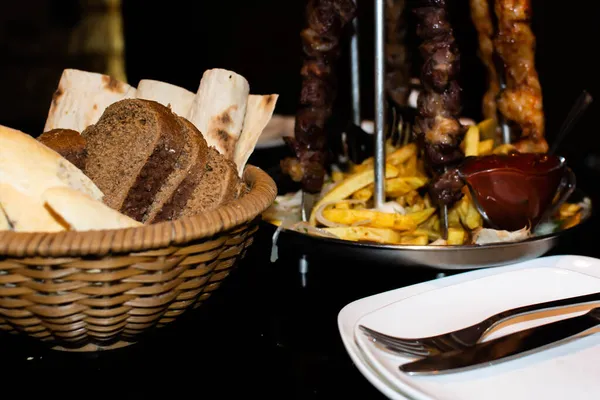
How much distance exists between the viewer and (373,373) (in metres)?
1.05

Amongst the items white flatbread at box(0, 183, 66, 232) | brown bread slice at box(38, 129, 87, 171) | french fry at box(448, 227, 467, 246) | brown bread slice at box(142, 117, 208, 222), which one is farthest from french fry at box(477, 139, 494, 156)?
white flatbread at box(0, 183, 66, 232)

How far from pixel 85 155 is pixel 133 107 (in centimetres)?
17

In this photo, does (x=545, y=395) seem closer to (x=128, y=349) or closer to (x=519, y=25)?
(x=128, y=349)

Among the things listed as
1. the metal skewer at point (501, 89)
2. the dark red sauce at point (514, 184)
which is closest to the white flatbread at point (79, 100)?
the dark red sauce at point (514, 184)

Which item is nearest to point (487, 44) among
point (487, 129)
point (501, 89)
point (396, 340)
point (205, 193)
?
point (501, 89)

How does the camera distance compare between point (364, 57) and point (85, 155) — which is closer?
point (85, 155)

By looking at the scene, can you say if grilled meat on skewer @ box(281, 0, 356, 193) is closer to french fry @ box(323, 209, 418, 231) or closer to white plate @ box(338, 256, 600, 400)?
french fry @ box(323, 209, 418, 231)

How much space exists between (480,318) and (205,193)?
0.62 m

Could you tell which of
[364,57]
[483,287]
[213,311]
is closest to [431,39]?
[483,287]

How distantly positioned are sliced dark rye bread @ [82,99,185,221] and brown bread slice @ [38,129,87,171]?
5cm

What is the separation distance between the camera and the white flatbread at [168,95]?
165cm

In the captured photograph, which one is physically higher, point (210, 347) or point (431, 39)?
point (431, 39)

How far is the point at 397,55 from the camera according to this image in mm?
2299

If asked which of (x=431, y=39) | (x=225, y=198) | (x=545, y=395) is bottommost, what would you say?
(x=545, y=395)
